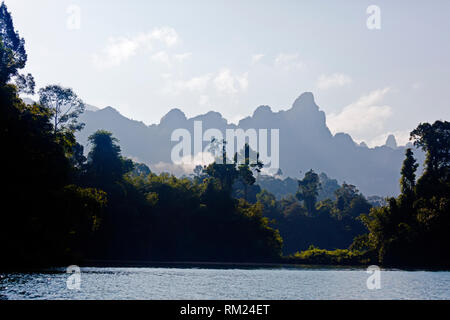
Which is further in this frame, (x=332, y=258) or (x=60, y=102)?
(x=332, y=258)

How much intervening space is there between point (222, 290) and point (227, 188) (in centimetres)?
6386

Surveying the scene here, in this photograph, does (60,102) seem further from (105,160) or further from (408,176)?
(408,176)

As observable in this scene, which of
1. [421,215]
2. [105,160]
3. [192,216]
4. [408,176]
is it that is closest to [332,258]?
[408,176]

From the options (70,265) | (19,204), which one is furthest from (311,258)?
(19,204)

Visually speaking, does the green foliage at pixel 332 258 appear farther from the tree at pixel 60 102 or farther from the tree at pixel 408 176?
the tree at pixel 60 102

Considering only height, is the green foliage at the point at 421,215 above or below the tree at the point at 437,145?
below

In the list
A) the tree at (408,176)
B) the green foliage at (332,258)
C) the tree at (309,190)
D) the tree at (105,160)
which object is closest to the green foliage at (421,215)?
the tree at (408,176)

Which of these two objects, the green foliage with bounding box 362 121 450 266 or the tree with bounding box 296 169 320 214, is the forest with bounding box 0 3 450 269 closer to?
the green foliage with bounding box 362 121 450 266

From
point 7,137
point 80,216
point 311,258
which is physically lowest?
point 311,258

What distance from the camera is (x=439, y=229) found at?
68.8m

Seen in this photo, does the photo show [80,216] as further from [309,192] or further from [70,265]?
[309,192]

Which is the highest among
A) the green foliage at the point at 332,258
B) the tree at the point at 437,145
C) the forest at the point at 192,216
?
the tree at the point at 437,145

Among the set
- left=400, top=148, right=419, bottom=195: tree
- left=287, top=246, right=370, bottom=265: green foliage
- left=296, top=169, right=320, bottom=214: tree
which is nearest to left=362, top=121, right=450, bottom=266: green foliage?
left=400, top=148, right=419, bottom=195: tree

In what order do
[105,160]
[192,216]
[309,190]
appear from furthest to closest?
[309,190], [192,216], [105,160]
